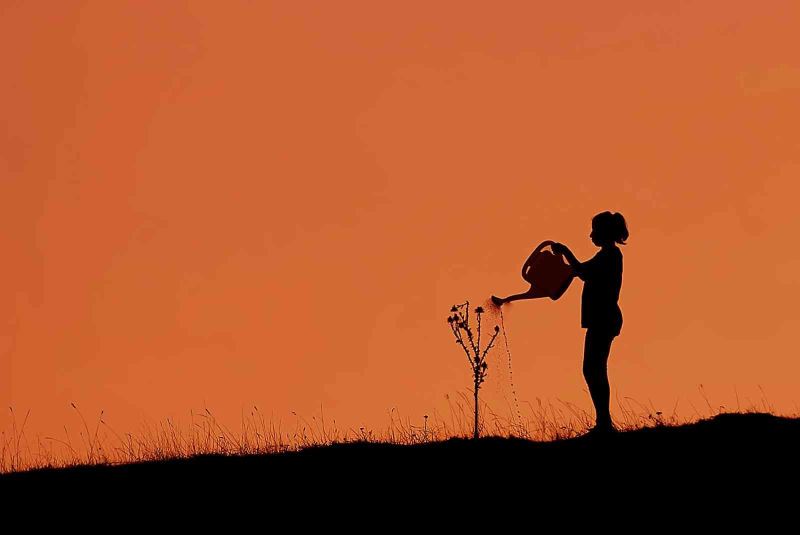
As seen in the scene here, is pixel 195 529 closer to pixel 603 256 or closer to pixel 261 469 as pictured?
pixel 261 469

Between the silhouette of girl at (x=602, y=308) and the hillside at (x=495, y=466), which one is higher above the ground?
the silhouette of girl at (x=602, y=308)

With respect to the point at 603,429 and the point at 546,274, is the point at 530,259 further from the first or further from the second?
the point at 603,429

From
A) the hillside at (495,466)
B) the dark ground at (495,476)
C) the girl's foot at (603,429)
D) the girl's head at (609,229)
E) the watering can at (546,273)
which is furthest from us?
the watering can at (546,273)

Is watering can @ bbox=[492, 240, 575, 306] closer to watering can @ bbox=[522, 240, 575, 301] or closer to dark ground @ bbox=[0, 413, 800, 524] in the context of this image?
watering can @ bbox=[522, 240, 575, 301]

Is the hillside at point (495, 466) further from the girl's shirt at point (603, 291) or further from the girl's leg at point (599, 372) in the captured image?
the girl's shirt at point (603, 291)

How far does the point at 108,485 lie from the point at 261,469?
4.67 ft

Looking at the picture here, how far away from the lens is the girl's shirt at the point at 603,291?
1407cm

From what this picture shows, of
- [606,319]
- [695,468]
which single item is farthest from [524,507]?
[606,319]

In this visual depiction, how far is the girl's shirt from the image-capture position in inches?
554

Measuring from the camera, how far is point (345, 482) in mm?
13023

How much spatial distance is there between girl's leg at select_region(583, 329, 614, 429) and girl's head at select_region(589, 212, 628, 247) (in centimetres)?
88

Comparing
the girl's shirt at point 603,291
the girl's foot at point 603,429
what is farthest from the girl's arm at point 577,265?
the girl's foot at point 603,429

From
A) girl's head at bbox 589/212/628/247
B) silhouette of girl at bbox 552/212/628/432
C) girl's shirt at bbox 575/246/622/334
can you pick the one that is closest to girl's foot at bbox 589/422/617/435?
silhouette of girl at bbox 552/212/628/432

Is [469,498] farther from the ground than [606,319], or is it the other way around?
[606,319]
